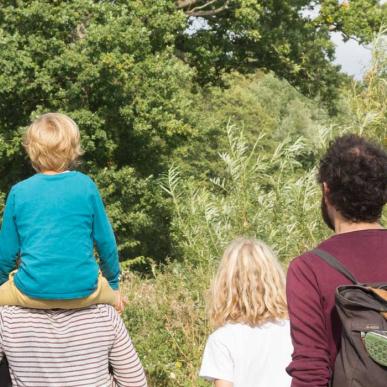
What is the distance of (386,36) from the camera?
712 centimetres

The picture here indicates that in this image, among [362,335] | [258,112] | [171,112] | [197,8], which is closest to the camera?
[362,335]

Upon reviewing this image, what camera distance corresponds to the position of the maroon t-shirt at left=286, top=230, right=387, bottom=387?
2285 millimetres

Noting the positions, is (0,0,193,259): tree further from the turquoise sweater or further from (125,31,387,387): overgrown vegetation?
the turquoise sweater

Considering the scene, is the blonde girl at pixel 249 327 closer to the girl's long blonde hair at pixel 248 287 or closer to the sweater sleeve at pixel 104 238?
the girl's long blonde hair at pixel 248 287

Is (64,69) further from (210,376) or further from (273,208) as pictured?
(210,376)

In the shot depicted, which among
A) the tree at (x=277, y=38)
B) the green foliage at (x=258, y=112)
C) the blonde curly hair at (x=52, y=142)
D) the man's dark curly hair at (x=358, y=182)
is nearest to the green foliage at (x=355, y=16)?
the tree at (x=277, y=38)

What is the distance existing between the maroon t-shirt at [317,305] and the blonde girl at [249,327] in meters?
0.87

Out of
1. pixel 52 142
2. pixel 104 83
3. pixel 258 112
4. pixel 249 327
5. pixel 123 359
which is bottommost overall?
pixel 258 112

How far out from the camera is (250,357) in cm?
323

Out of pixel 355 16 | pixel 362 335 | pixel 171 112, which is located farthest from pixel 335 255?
pixel 355 16

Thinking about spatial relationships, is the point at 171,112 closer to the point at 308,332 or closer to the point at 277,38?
the point at 277,38

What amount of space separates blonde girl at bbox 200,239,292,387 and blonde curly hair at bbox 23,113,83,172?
2.79 feet

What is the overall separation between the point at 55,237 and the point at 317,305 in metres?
1.43

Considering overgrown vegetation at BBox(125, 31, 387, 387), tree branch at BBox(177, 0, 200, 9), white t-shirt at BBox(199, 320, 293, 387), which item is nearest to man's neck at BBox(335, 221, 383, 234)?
white t-shirt at BBox(199, 320, 293, 387)
